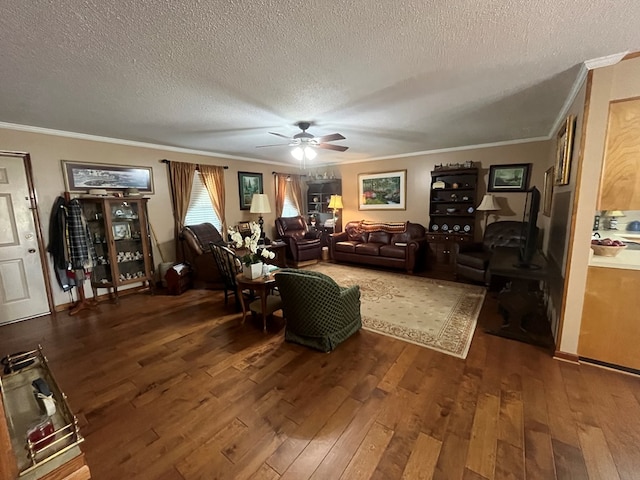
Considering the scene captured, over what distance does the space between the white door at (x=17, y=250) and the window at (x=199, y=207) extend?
6.82ft

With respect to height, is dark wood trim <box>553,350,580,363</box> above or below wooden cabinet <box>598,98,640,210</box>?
below

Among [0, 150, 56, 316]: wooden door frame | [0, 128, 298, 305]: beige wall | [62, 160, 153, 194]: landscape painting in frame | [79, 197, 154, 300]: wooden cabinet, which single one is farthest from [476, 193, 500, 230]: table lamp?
[0, 150, 56, 316]: wooden door frame

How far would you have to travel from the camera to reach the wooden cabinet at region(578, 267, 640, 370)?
2172 millimetres

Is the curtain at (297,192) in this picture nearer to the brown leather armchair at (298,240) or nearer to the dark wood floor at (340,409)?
the brown leather armchair at (298,240)

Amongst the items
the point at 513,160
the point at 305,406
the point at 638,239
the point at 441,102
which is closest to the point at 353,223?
the point at 513,160

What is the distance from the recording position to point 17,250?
3.48 metres

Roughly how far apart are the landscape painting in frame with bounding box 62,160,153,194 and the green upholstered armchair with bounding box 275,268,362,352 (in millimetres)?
3466

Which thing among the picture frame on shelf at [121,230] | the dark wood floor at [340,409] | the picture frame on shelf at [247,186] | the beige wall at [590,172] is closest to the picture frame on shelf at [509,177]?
the beige wall at [590,172]

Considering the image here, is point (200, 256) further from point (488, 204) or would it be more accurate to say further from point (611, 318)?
point (488, 204)

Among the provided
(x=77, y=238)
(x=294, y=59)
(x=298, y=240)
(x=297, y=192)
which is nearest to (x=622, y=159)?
(x=294, y=59)

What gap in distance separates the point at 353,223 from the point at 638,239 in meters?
4.69

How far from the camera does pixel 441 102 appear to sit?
287 cm

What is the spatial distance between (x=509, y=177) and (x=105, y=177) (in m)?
6.96

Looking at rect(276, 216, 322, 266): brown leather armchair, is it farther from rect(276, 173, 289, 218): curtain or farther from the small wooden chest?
the small wooden chest
